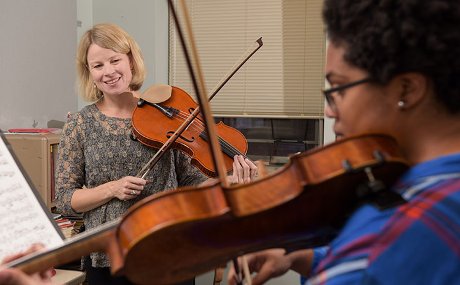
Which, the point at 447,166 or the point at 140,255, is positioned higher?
the point at 447,166

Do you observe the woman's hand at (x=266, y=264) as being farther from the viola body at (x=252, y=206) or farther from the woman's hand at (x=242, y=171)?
the woman's hand at (x=242, y=171)

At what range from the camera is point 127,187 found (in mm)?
1477

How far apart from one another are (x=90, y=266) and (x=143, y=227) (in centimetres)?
101

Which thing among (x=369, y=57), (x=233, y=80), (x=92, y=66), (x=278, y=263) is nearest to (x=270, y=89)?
(x=233, y=80)

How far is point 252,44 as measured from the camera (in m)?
2.96

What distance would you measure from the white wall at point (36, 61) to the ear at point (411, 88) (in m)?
2.34

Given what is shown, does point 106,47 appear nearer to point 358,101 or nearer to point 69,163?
point 69,163

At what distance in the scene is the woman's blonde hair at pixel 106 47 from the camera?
5.29ft

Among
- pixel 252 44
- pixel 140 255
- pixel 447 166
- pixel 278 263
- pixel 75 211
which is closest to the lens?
pixel 447 166

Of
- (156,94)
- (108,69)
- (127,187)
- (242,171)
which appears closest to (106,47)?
(108,69)

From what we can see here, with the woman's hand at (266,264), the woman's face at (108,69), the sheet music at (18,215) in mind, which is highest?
the woman's face at (108,69)

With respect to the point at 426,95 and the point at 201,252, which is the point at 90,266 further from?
the point at 426,95

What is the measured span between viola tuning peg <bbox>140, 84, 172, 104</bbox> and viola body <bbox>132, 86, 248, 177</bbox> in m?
0.01

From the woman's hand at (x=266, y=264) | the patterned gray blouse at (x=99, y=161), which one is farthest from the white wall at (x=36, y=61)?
the woman's hand at (x=266, y=264)
